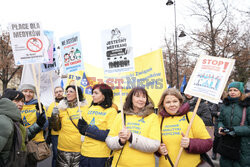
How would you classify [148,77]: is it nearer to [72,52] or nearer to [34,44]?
[72,52]

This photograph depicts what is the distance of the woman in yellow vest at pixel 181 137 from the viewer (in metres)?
2.46

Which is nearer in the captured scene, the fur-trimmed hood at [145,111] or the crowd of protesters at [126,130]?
the crowd of protesters at [126,130]

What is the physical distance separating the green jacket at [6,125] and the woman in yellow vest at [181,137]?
1825 mm

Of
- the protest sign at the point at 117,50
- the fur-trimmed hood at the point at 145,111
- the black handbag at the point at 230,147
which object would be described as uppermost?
the protest sign at the point at 117,50

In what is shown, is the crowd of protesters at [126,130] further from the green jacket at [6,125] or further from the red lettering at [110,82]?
the red lettering at [110,82]

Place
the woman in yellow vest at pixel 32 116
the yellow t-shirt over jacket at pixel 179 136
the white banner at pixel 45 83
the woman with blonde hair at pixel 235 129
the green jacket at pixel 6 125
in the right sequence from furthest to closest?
the white banner at pixel 45 83 → the woman in yellow vest at pixel 32 116 → the woman with blonde hair at pixel 235 129 → the yellow t-shirt over jacket at pixel 179 136 → the green jacket at pixel 6 125

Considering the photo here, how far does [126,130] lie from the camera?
2.50 meters

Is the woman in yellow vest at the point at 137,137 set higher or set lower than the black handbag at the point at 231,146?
higher

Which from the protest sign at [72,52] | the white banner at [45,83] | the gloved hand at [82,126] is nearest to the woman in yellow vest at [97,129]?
the gloved hand at [82,126]

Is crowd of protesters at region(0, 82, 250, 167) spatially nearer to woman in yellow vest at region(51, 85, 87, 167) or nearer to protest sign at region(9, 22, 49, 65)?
woman in yellow vest at region(51, 85, 87, 167)

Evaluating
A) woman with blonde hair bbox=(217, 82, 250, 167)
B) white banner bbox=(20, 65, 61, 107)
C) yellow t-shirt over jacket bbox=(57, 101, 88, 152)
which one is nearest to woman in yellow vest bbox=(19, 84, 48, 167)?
yellow t-shirt over jacket bbox=(57, 101, 88, 152)

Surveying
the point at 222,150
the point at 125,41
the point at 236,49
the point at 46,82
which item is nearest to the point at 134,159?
the point at 125,41

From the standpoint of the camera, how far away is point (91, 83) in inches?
235

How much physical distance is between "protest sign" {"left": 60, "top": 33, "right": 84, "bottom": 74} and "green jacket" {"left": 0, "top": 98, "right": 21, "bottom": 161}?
174 centimetres
